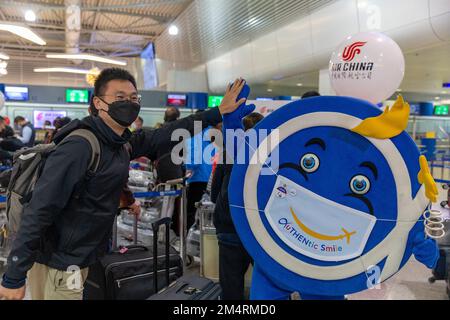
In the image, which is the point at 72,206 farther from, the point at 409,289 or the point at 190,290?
the point at 409,289

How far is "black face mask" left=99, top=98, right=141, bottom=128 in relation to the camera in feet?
5.51

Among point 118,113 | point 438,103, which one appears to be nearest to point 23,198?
point 118,113

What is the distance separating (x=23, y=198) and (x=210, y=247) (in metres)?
2.29

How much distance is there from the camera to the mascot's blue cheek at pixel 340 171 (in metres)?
1.42

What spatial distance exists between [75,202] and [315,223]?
3.15 feet

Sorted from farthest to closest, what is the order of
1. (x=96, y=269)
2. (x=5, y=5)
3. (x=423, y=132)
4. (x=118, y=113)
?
1. (x=423, y=132)
2. (x=5, y=5)
3. (x=96, y=269)
4. (x=118, y=113)

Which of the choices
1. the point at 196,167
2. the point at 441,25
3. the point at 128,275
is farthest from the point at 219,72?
the point at 128,275

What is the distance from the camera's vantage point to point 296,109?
146 centimetres

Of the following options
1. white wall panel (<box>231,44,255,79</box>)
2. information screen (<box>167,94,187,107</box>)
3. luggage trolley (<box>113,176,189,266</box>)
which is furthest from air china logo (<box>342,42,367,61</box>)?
information screen (<box>167,94,187,107</box>)

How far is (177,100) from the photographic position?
13.7 metres

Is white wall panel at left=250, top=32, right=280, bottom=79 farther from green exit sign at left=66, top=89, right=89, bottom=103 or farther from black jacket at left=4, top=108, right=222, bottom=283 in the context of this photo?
black jacket at left=4, top=108, right=222, bottom=283

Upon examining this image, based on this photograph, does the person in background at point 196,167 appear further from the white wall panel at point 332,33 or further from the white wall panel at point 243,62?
the white wall panel at point 243,62

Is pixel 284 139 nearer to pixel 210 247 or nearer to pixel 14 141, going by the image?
pixel 210 247

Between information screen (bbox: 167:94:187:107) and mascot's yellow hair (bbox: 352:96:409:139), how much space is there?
41.6 ft
